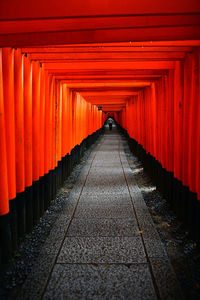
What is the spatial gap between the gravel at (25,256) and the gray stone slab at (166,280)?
1660mm

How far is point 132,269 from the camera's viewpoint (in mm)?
3717

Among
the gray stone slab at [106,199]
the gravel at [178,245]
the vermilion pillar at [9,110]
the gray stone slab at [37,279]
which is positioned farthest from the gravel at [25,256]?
the gravel at [178,245]

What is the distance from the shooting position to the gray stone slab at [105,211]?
591 cm

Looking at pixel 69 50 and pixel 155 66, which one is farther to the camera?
pixel 155 66

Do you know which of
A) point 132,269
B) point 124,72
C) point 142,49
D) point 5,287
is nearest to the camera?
point 5,287

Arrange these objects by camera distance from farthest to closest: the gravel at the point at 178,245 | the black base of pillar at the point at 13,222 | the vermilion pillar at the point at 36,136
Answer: the vermilion pillar at the point at 36,136 → the black base of pillar at the point at 13,222 → the gravel at the point at 178,245

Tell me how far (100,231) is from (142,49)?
3.19 meters

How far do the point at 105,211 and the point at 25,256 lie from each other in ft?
7.73

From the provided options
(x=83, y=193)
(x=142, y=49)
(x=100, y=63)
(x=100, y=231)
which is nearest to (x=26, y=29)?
(x=142, y=49)

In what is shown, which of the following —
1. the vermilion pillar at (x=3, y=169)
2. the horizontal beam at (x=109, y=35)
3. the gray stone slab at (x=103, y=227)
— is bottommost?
the gray stone slab at (x=103, y=227)

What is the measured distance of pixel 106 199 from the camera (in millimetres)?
7121

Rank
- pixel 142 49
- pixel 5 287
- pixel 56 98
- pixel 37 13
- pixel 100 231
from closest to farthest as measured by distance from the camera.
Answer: pixel 37 13 < pixel 5 287 < pixel 142 49 < pixel 100 231 < pixel 56 98

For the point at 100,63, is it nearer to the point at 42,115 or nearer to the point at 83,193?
the point at 42,115

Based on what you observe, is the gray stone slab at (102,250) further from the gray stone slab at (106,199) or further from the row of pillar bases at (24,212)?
the gray stone slab at (106,199)
